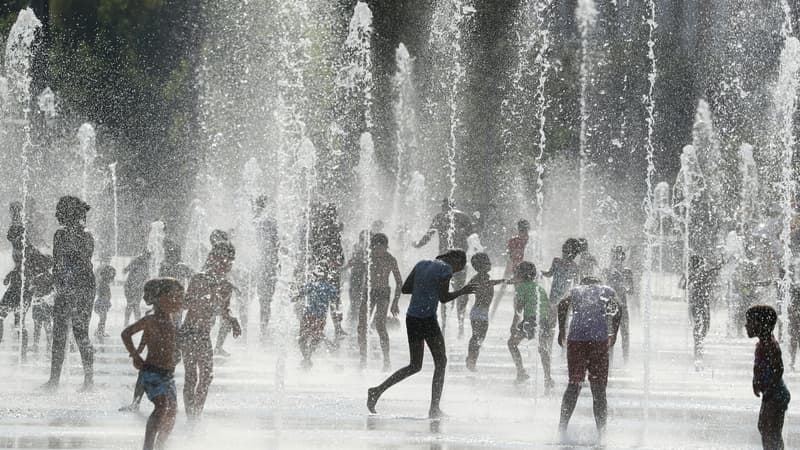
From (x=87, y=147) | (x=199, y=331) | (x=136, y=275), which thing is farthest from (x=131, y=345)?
(x=87, y=147)

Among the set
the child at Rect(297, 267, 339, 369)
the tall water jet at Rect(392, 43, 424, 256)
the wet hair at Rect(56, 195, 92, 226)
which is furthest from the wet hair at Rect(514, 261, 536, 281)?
the tall water jet at Rect(392, 43, 424, 256)

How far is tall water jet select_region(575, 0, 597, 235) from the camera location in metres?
51.4

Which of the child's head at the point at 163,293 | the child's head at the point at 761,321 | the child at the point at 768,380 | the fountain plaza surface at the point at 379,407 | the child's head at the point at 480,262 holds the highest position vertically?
the child's head at the point at 480,262

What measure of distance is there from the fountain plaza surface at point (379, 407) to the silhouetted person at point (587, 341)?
25 cm

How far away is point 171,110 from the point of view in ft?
172

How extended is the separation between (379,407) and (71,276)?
9.15 ft

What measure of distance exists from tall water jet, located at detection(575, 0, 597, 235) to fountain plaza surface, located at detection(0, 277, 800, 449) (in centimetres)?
3158

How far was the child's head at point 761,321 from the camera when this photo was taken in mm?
9031

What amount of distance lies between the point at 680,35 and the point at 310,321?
4126cm

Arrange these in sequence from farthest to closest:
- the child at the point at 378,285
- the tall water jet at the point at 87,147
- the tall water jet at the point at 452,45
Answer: the tall water jet at the point at 452,45 < the tall water jet at the point at 87,147 < the child at the point at 378,285

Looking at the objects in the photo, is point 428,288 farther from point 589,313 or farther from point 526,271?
point 526,271

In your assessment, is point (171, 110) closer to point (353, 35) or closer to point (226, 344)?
point (353, 35)

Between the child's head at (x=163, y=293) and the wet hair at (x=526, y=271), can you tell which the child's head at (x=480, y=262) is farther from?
the child's head at (x=163, y=293)

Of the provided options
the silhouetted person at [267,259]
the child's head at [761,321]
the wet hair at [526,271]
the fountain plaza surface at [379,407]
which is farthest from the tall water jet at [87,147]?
the child's head at [761,321]
